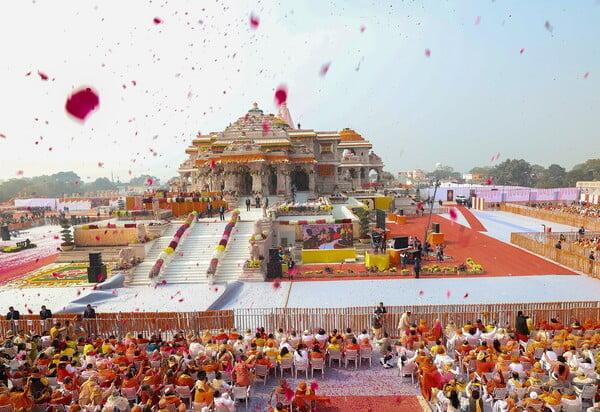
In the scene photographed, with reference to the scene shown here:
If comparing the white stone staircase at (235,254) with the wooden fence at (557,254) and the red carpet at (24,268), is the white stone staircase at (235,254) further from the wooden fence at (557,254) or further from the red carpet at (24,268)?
the wooden fence at (557,254)

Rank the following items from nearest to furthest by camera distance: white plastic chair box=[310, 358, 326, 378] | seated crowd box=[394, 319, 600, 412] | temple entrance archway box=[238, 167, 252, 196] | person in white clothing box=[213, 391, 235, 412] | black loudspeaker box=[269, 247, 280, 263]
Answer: seated crowd box=[394, 319, 600, 412]
person in white clothing box=[213, 391, 235, 412]
white plastic chair box=[310, 358, 326, 378]
black loudspeaker box=[269, 247, 280, 263]
temple entrance archway box=[238, 167, 252, 196]

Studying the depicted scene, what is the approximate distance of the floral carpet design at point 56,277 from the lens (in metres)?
18.7

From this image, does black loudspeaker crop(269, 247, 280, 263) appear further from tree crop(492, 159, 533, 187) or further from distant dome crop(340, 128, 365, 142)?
tree crop(492, 159, 533, 187)

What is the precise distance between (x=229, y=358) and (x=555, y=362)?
707 cm

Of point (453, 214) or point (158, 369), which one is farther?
point (453, 214)

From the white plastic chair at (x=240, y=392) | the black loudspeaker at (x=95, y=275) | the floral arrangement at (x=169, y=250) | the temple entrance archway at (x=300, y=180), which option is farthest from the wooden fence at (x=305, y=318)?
the temple entrance archway at (x=300, y=180)

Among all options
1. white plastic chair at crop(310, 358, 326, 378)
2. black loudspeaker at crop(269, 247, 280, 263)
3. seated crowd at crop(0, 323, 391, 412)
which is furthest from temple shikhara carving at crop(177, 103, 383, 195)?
white plastic chair at crop(310, 358, 326, 378)

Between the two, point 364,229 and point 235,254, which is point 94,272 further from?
point 364,229

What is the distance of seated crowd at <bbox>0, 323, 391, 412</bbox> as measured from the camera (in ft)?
24.3

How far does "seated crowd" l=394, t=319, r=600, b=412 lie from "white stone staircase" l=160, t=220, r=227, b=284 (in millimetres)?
11002

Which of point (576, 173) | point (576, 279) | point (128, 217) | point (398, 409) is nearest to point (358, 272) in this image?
point (576, 279)

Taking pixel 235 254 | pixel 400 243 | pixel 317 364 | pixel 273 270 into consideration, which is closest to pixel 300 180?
pixel 400 243

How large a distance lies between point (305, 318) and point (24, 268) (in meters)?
19.7

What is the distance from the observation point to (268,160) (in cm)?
3619
